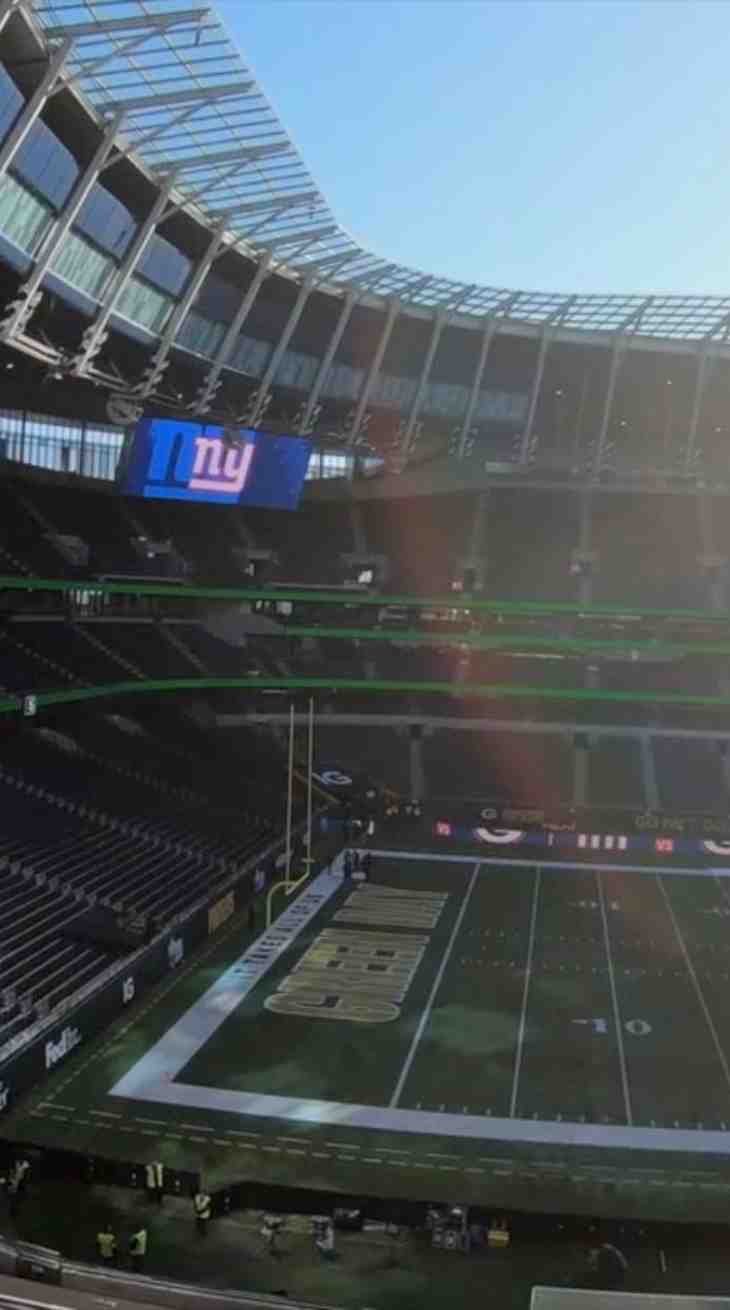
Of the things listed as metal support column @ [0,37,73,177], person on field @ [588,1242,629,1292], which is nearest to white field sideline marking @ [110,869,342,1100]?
person on field @ [588,1242,629,1292]

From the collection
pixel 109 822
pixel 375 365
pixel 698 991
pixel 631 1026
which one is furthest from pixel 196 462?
pixel 631 1026

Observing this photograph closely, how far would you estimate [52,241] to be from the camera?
3052 centimetres

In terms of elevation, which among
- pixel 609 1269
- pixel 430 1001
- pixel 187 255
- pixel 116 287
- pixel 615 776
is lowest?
pixel 609 1269

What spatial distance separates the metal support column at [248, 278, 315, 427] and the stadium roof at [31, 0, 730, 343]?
0.66m

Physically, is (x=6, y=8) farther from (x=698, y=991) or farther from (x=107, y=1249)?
(x=698, y=991)

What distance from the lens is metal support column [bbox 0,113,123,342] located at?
3016cm

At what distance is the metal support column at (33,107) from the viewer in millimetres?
26719

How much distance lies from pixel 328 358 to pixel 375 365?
2727mm

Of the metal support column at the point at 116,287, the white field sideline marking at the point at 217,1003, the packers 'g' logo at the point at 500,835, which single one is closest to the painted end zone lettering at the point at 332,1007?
the white field sideline marking at the point at 217,1003

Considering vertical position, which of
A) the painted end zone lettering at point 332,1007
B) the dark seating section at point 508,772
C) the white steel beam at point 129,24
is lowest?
the painted end zone lettering at point 332,1007

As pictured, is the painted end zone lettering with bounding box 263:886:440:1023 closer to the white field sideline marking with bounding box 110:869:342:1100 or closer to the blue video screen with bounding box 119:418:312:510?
the white field sideline marking with bounding box 110:869:342:1100

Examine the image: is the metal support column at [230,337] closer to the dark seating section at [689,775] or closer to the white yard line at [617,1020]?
the white yard line at [617,1020]

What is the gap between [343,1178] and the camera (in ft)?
59.4

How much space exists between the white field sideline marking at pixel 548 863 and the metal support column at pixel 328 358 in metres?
17.5
